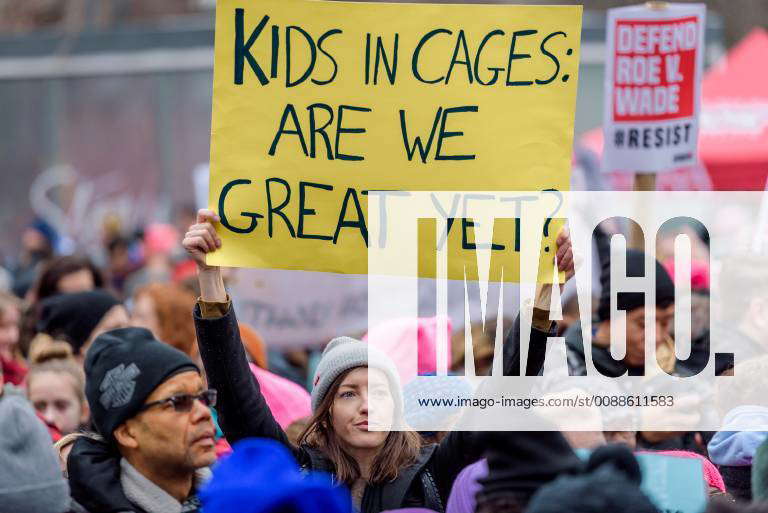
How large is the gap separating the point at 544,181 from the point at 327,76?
2.24 feet

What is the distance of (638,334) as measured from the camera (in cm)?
496

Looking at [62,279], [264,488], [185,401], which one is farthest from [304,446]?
[62,279]

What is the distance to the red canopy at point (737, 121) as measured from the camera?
34.9ft

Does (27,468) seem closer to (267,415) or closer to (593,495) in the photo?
(267,415)

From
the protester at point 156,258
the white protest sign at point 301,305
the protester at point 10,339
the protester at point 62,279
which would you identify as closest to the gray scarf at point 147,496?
the protester at point 10,339

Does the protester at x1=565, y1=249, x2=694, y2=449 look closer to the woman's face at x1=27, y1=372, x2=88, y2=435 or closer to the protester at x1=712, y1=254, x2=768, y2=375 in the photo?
the protester at x1=712, y1=254, x2=768, y2=375

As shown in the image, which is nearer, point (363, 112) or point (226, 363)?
point (226, 363)

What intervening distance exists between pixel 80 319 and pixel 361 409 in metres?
2.53

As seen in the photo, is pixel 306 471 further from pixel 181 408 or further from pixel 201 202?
pixel 201 202

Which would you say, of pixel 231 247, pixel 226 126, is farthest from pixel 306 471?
pixel 226 126

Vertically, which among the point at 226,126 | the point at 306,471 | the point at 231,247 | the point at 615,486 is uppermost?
the point at 226,126

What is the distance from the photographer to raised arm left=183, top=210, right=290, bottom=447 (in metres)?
3.69

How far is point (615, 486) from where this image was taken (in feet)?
8.03

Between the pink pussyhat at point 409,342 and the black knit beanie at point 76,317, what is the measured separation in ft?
5.09
